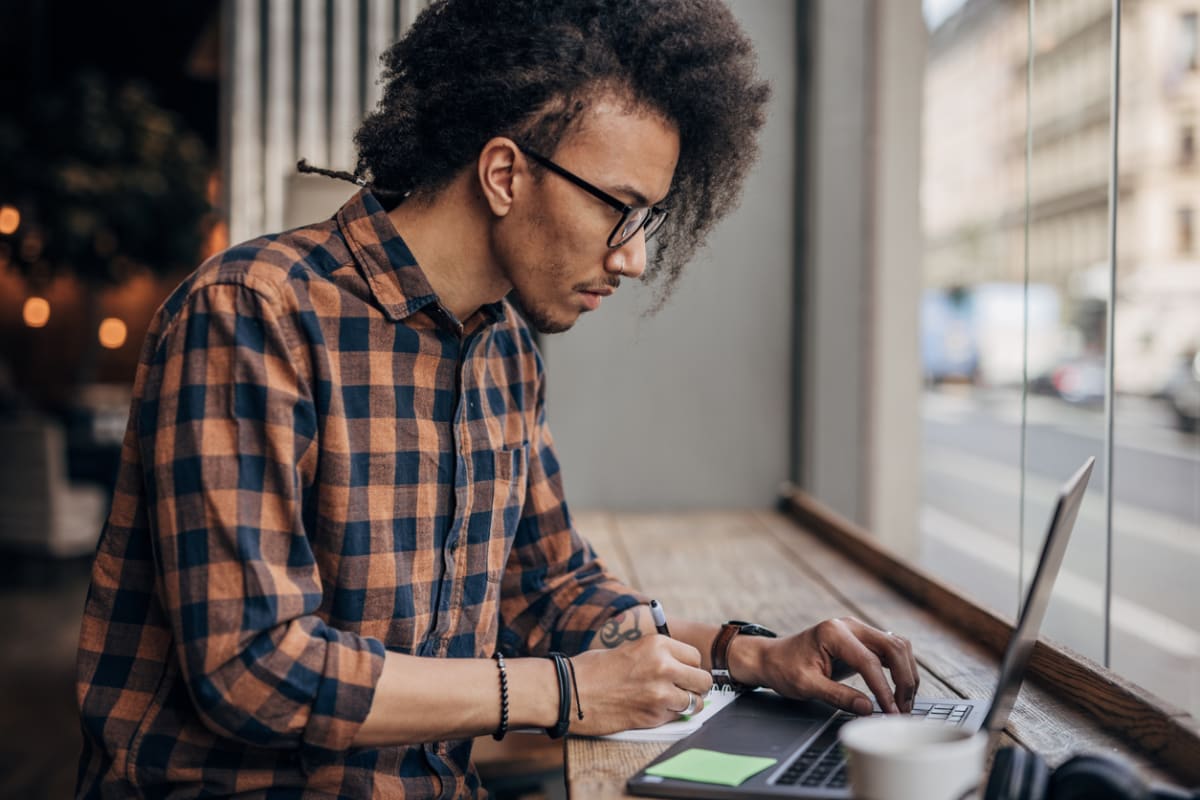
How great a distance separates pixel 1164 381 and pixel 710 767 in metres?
11.0

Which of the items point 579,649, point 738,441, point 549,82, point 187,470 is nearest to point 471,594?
point 579,649

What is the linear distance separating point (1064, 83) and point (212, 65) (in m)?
7.53

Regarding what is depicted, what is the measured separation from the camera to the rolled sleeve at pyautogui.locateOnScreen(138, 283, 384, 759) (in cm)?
88

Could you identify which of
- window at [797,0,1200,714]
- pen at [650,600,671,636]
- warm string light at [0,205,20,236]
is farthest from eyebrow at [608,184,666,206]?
warm string light at [0,205,20,236]

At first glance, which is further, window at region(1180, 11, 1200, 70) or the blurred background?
window at region(1180, 11, 1200, 70)

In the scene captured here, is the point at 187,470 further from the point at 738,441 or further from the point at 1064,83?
the point at 1064,83

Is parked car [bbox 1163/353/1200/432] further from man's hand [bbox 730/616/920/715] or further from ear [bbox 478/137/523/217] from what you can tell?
ear [bbox 478/137/523/217]

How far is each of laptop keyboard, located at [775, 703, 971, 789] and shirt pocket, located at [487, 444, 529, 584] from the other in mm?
395

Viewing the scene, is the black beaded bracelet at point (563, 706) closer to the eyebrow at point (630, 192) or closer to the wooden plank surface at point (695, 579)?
the wooden plank surface at point (695, 579)

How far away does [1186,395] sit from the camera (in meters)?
10.2

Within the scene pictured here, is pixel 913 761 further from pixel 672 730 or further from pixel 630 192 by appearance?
pixel 630 192

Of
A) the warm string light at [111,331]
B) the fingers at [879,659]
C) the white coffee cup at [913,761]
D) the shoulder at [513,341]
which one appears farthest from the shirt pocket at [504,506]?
the warm string light at [111,331]

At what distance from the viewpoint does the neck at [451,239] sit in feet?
3.74

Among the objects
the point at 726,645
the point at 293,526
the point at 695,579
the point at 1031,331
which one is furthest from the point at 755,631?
the point at 1031,331
